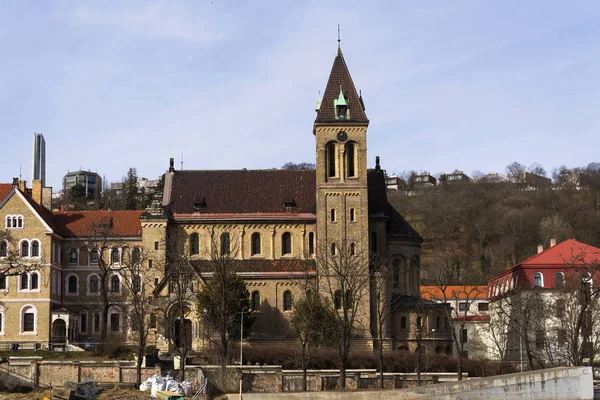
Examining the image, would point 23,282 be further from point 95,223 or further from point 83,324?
point 95,223

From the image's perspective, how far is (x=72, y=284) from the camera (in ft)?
287

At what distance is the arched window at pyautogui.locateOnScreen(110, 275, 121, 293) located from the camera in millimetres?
87625

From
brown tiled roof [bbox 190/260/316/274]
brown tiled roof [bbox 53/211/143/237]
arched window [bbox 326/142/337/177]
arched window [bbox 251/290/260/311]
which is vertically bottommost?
arched window [bbox 251/290/260/311]

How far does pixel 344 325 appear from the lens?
216ft

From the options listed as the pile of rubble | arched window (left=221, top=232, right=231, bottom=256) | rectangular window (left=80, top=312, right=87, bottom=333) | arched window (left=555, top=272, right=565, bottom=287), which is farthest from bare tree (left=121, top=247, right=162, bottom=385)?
arched window (left=555, top=272, right=565, bottom=287)

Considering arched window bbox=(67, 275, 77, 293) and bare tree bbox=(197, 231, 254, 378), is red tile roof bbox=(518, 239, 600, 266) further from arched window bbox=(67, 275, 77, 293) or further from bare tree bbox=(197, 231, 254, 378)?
arched window bbox=(67, 275, 77, 293)

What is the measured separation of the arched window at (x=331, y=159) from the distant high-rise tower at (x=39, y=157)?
200ft

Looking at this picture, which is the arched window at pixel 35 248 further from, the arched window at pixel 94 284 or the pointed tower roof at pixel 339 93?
the pointed tower roof at pixel 339 93

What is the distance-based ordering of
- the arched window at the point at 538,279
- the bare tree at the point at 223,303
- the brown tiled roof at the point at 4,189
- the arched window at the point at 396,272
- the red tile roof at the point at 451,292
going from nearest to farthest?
1. the bare tree at the point at 223,303
2. the arched window at the point at 396,272
3. the brown tiled roof at the point at 4,189
4. the arched window at the point at 538,279
5. the red tile roof at the point at 451,292

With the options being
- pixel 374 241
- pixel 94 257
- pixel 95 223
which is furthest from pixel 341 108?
pixel 94 257

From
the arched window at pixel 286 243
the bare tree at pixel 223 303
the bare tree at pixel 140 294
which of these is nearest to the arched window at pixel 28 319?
the bare tree at pixel 140 294

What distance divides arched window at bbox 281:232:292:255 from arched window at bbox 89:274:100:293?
53.2 ft

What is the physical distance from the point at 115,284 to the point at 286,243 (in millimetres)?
15259

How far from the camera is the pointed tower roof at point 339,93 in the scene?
83.8 meters
